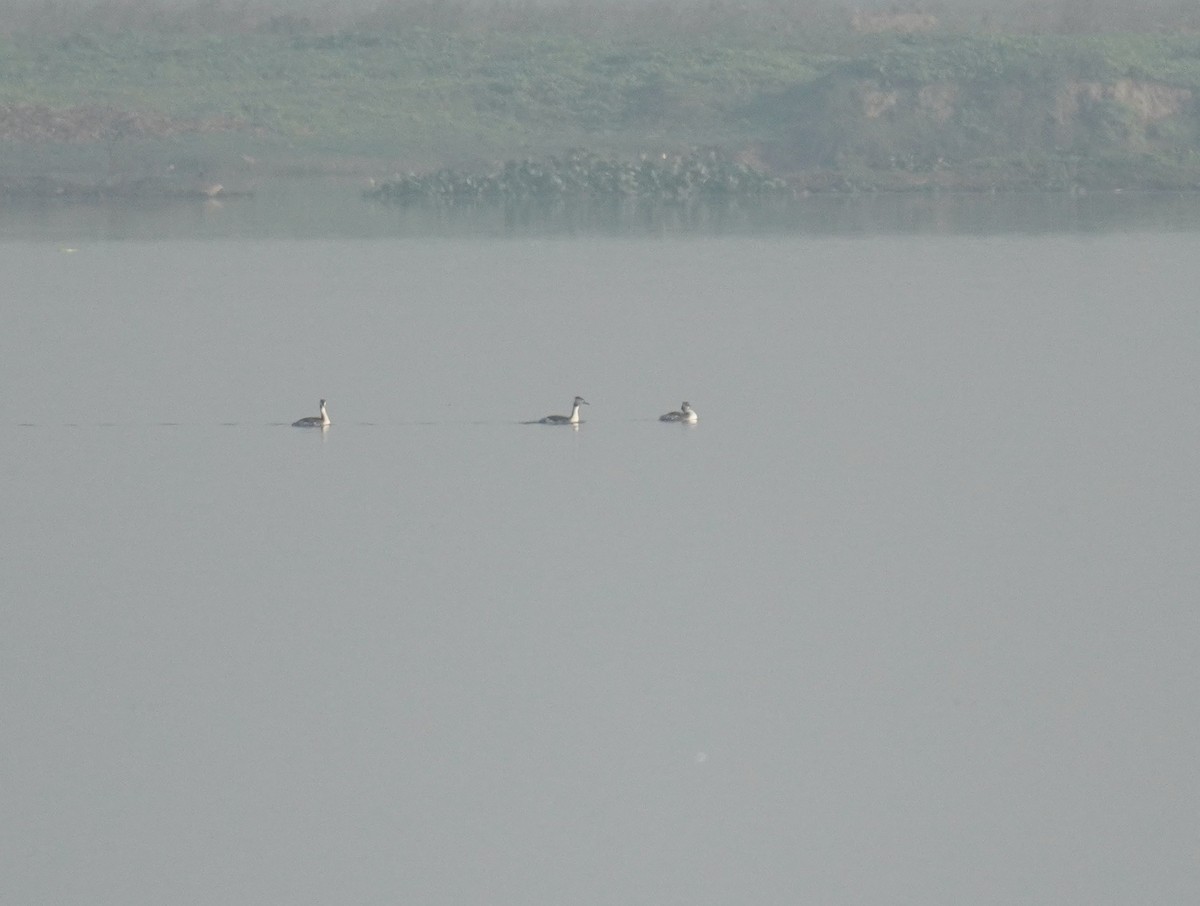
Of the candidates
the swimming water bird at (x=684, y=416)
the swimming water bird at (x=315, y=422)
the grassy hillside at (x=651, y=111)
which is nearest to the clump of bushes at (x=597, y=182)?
the grassy hillside at (x=651, y=111)

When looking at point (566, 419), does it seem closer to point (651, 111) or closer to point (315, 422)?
point (315, 422)

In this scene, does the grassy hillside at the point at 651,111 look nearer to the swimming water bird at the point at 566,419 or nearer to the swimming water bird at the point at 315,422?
the swimming water bird at the point at 566,419

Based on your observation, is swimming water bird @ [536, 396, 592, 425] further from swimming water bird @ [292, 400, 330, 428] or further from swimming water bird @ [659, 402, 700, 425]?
swimming water bird @ [292, 400, 330, 428]

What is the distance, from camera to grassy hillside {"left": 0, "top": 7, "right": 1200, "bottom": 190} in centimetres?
5188

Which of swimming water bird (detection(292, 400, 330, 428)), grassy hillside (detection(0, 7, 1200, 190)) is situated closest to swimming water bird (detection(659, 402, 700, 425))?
swimming water bird (detection(292, 400, 330, 428))

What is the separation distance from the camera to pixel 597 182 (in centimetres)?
5053

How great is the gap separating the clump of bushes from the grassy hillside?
1007mm

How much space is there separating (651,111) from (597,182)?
5.18m

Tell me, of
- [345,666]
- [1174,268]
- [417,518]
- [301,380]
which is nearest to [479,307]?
A: [301,380]

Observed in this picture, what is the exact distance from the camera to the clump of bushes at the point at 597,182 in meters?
50.2

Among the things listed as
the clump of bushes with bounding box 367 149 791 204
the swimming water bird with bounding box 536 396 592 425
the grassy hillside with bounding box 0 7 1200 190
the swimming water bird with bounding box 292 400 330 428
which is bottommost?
the swimming water bird with bounding box 292 400 330 428

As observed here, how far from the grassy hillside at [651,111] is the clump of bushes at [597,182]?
101cm

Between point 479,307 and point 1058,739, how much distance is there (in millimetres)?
19401

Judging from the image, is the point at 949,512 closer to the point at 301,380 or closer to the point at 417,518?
the point at 417,518
